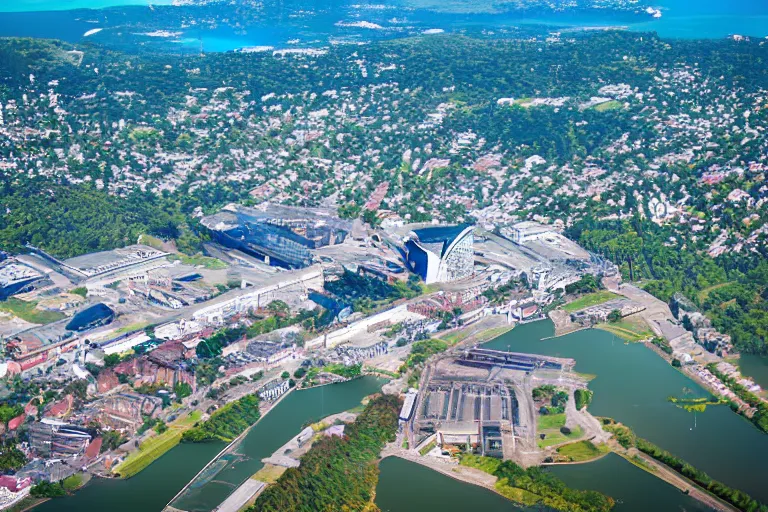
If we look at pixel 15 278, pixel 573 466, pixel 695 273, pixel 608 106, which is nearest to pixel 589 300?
pixel 695 273

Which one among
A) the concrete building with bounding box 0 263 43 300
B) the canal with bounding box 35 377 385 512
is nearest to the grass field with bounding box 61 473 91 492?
the canal with bounding box 35 377 385 512

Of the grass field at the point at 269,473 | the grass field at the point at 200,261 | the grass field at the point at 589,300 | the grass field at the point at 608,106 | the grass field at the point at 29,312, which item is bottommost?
the grass field at the point at 269,473

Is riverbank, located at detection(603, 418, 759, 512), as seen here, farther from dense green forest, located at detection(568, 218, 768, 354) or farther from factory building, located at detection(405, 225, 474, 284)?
factory building, located at detection(405, 225, 474, 284)

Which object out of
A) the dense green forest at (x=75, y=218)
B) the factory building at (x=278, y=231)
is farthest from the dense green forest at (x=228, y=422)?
the dense green forest at (x=75, y=218)

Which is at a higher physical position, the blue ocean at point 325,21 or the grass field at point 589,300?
the blue ocean at point 325,21

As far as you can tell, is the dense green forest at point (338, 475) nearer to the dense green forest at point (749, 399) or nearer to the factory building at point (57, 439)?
the factory building at point (57, 439)

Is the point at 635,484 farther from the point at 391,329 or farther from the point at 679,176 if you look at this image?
the point at 679,176

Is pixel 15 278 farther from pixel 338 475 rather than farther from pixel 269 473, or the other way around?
pixel 338 475
